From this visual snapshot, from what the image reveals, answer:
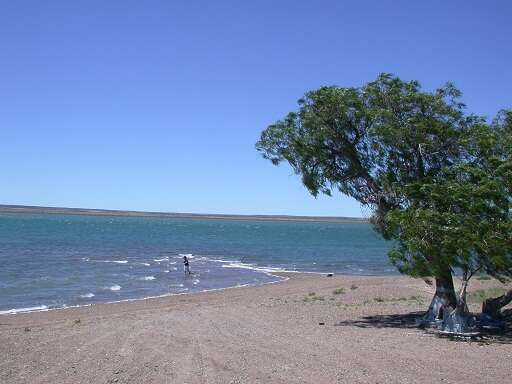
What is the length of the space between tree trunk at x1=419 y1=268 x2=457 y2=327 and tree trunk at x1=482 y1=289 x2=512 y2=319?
167cm

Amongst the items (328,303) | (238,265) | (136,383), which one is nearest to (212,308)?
(328,303)

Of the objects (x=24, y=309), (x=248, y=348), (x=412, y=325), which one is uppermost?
(x=412, y=325)

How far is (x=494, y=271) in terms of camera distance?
1481 cm

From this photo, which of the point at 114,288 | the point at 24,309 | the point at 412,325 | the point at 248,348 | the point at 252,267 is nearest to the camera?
the point at 248,348

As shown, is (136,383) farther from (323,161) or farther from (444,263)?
(323,161)

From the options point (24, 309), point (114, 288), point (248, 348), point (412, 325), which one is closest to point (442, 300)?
point (412, 325)

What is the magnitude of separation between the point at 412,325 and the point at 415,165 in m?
4.84

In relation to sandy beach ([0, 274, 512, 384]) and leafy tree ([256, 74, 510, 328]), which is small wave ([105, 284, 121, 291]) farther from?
leafy tree ([256, 74, 510, 328])

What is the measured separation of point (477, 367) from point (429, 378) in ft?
5.16

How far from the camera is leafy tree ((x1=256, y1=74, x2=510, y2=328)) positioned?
1452 centimetres

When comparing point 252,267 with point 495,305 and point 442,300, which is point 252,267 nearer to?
point 495,305

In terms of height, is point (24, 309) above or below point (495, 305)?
below

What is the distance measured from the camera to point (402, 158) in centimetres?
1652

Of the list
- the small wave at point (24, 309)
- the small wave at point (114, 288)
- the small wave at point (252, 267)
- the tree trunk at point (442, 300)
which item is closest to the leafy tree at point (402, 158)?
the tree trunk at point (442, 300)
